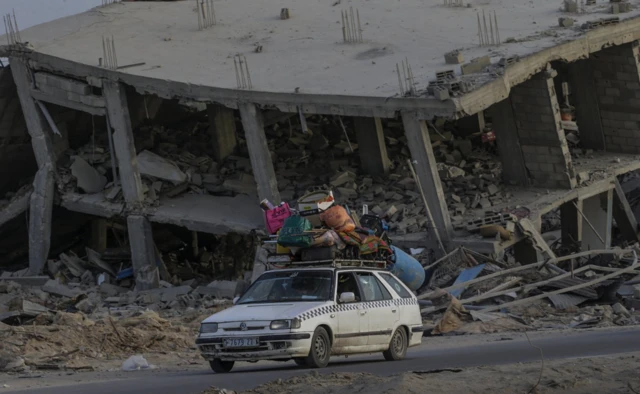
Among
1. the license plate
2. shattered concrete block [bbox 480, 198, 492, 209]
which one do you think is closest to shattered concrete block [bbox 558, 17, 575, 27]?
shattered concrete block [bbox 480, 198, 492, 209]

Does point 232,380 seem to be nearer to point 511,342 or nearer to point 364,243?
point 364,243

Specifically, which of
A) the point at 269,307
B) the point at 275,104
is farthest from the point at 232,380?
the point at 275,104

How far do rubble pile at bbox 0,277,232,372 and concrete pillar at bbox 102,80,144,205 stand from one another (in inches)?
134

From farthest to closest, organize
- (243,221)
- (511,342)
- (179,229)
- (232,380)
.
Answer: (179,229)
(243,221)
(511,342)
(232,380)

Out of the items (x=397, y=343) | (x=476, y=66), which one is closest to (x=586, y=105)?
(x=476, y=66)

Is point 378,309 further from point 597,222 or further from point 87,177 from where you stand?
point 87,177

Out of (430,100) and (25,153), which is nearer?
(430,100)

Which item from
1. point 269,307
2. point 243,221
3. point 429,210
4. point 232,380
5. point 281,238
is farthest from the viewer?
point 243,221

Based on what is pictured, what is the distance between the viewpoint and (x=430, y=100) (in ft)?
78.2

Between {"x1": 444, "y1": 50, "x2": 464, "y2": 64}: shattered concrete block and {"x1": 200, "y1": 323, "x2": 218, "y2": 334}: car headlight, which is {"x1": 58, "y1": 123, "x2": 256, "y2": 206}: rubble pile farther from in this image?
{"x1": 200, "y1": 323, "x2": 218, "y2": 334}: car headlight

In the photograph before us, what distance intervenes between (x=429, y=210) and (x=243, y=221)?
485 centimetres

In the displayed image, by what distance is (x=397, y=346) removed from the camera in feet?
51.4

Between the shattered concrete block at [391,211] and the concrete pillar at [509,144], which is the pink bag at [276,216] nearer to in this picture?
the shattered concrete block at [391,211]

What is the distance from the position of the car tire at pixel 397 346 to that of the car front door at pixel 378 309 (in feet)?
0.43
